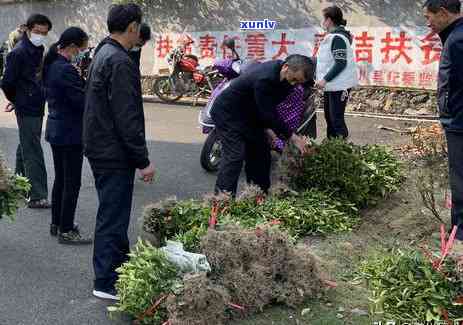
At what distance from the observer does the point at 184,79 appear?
47.3ft

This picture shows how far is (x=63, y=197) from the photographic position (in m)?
5.23

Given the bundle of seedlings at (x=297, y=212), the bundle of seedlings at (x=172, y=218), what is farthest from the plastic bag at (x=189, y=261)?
the bundle of seedlings at (x=297, y=212)

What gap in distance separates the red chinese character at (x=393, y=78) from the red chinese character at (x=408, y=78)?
0.12 meters

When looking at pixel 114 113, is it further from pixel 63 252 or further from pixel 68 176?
pixel 63 252

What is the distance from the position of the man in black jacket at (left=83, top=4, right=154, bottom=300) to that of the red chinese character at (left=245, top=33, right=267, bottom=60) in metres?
9.51

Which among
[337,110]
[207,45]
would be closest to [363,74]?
[207,45]

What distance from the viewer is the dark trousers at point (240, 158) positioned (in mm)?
5508

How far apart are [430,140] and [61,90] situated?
4633mm

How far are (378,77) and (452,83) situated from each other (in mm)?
7921

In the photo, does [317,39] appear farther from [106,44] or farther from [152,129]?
[106,44]

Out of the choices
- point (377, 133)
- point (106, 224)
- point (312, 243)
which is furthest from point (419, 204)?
point (377, 133)

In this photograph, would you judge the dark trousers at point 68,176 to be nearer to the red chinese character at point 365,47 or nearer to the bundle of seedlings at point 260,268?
the bundle of seedlings at point 260,268

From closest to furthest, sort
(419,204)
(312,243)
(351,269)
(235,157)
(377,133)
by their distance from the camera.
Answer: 1. (351,269)
2. (312,243)
3. (235,157)
4. (419,204)
5. (377,133)

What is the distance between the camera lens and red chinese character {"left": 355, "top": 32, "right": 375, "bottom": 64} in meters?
12.1
